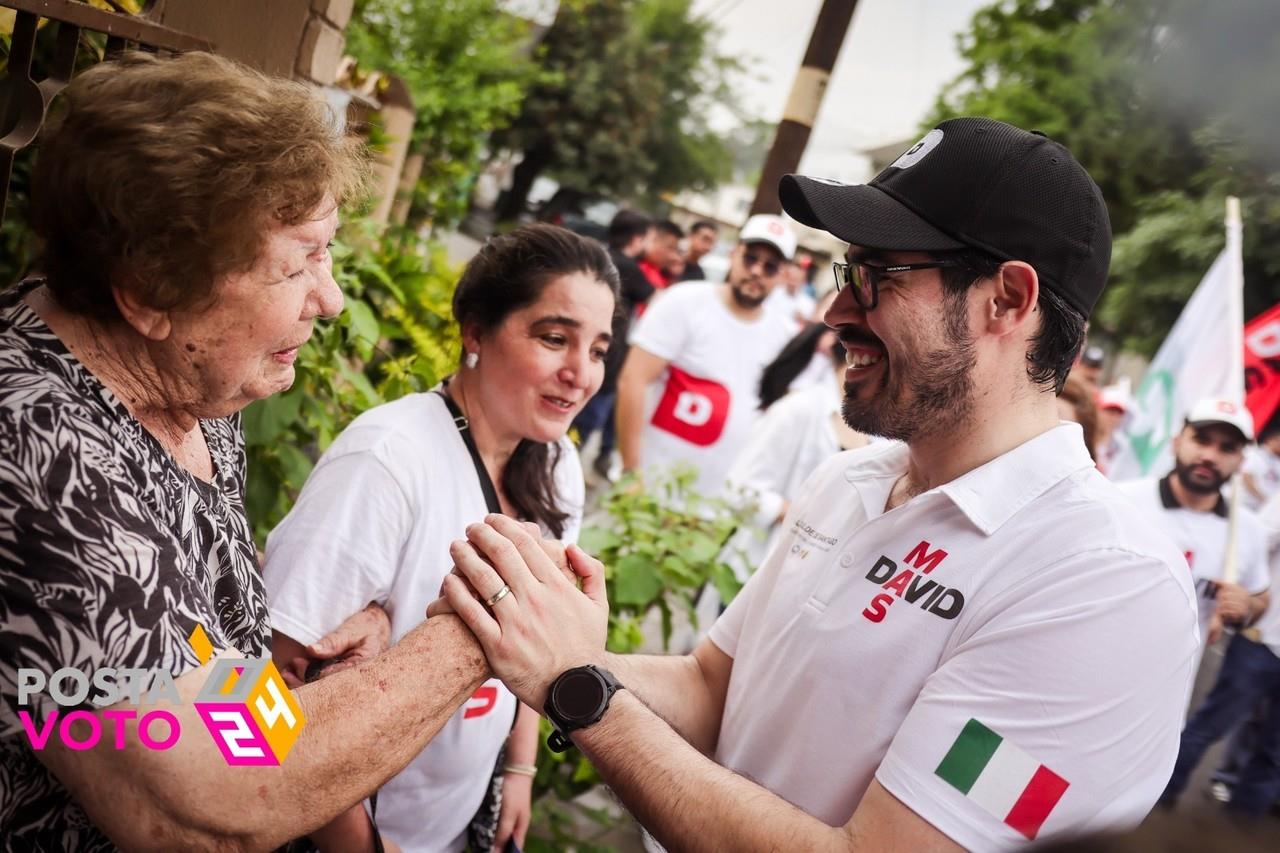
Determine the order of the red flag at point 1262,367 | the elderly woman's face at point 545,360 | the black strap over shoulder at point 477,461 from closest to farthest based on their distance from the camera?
the black strap over shoulder at point 477,461
the elderly woman's face at point 545,360
the red flag at point 1262,367

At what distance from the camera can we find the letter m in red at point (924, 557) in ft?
5.64

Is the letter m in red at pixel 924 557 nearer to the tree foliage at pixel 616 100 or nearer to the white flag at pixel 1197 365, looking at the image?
the white flag at pixel 1197 365

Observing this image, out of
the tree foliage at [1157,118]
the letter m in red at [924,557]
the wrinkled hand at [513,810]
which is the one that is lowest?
the wrinkled hand at [513,810]

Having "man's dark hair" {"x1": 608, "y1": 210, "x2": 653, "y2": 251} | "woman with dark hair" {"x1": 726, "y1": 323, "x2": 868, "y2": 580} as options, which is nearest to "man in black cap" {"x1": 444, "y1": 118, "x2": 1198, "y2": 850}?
"woman with dark hair" {"x1": 726, "y1": 323, "x2": 868, "y2": 580}

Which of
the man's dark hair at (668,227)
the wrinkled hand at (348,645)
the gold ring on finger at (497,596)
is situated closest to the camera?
the gold ring on finger at (497,596)

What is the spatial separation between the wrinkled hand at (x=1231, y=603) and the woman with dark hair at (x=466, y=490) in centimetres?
444

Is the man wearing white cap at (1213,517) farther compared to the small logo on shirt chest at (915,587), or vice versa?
the man wearing white cap at (1213,517)

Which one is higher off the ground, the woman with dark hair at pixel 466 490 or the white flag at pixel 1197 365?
the white flag at pixel 1197 365

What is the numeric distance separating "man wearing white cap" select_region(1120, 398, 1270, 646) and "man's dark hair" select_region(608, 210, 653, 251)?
4733mm

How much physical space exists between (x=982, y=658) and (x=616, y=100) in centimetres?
2855

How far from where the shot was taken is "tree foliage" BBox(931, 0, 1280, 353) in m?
15.6

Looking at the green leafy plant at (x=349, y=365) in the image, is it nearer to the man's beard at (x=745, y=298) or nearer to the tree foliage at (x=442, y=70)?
the man's beard at (x=745, y=298)

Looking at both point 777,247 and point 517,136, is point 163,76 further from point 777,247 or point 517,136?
point 517,136
